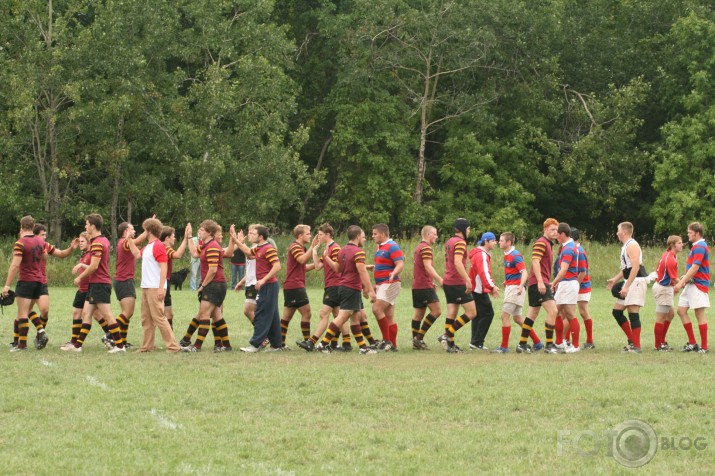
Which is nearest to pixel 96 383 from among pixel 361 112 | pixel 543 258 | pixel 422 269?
pixel 422 269

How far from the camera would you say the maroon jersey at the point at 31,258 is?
16531 mm

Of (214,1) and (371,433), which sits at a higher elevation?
(214,1)

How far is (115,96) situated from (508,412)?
38.0 meters

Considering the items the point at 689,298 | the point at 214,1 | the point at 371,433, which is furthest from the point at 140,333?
the point at 214,1

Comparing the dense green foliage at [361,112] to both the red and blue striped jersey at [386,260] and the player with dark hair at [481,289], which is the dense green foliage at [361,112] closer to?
the red and blue striped jersey at [386,260]

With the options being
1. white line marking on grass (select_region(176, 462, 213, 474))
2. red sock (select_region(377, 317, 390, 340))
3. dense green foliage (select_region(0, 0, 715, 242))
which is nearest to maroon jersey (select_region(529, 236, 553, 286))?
red sock (select_region(377, 317, 390, 340))

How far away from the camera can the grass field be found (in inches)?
358

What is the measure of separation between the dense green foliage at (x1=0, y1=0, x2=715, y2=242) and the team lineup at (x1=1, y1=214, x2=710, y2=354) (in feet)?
95.1

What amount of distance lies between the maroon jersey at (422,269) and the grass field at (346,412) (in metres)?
1.19

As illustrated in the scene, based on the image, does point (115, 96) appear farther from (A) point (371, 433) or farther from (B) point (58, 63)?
(A) point (371, 433)

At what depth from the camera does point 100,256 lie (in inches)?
641

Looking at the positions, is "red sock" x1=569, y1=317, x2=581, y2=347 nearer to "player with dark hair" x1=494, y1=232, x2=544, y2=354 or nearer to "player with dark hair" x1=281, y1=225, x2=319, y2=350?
"player with dark hair" x1=494, y1=232, x2=544, y2=354

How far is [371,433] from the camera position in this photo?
1015 centimetres

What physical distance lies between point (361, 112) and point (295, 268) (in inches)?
1442
